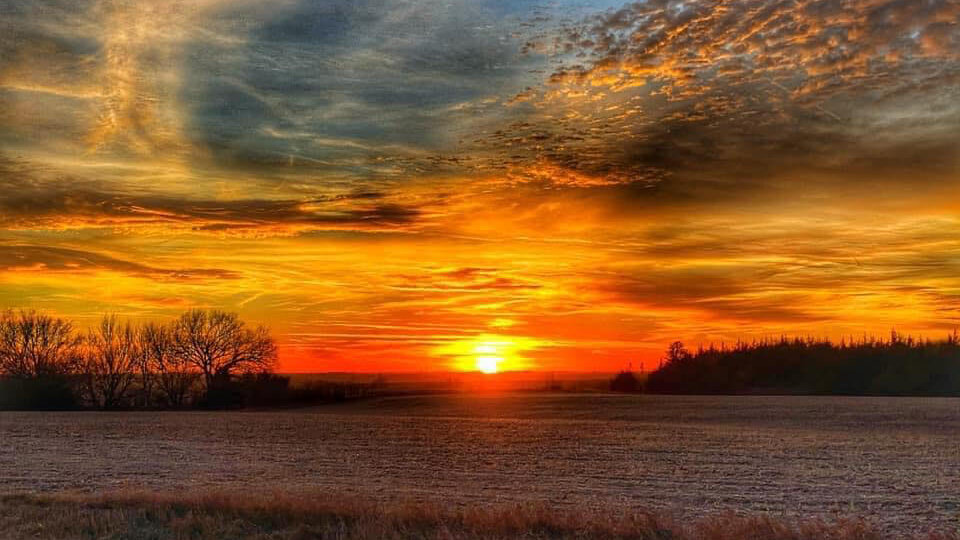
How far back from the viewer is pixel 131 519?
57.5ft

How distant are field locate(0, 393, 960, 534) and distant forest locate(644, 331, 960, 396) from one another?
49.7 meters

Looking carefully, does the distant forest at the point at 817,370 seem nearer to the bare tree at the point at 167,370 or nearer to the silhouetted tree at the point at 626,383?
the silhouetted tree at the point at 626,383

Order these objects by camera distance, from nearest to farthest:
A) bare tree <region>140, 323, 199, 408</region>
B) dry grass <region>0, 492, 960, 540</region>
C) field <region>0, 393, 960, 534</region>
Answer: dry grass <region>0, 492, 960, 540</region>, field <region>0, 393, 960, 534</region>, bare tree <region>140, 323, 199, 408</region>

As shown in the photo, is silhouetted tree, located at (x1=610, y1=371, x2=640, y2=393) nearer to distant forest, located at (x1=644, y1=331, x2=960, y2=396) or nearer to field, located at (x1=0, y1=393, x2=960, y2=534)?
distant forest, located at (x1=644, y1=331, x2=960, y2=396)

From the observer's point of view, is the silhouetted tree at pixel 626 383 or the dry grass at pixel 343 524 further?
the silhouetted tree at pixel 626 383

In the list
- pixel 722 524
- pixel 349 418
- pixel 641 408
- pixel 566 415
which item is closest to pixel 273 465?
pixel 722 524

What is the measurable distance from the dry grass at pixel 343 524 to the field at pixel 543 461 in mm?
2610

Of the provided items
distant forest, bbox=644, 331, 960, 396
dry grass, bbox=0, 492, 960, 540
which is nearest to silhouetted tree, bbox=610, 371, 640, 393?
distant forest, bbox=644, 331, 960, 396

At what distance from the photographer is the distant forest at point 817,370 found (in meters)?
115

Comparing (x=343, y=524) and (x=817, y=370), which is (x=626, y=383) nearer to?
(x=817, y=370)

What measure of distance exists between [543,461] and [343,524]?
21.1m

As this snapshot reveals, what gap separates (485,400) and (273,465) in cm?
6180

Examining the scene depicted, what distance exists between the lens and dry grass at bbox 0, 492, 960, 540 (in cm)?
1617

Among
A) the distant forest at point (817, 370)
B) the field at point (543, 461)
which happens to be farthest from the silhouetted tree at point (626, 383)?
the field at point (543, 461)
